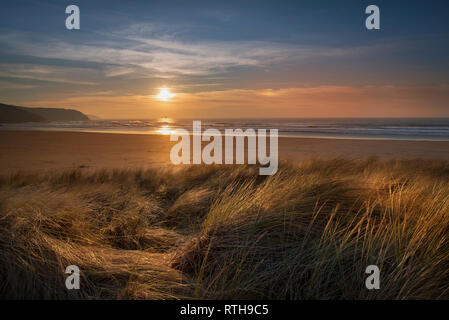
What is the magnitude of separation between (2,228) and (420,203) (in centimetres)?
414

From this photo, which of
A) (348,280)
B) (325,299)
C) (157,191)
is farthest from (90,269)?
(157,191)

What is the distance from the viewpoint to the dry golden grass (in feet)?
6.65

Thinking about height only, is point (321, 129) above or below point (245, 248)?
above

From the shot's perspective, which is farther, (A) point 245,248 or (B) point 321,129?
(B) point 321,129

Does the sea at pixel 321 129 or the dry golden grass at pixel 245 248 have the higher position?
the sea at pixel 321 129

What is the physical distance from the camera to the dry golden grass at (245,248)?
2027 millimetres

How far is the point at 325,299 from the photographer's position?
1970 millimetres

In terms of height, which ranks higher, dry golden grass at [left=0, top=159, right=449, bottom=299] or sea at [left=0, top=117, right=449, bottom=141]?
sea at [left=0, top=117, right=449, bottom=141]

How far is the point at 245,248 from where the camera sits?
7.91 feet

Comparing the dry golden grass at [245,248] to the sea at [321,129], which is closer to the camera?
the dry golden grass at [245,248]

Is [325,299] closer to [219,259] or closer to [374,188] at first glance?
[219,259]

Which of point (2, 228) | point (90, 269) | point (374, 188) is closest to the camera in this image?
point (90, 269)

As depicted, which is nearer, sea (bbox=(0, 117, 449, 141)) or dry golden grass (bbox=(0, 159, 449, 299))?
dry golden grass (bbox=(0, 159, 449, 299))
